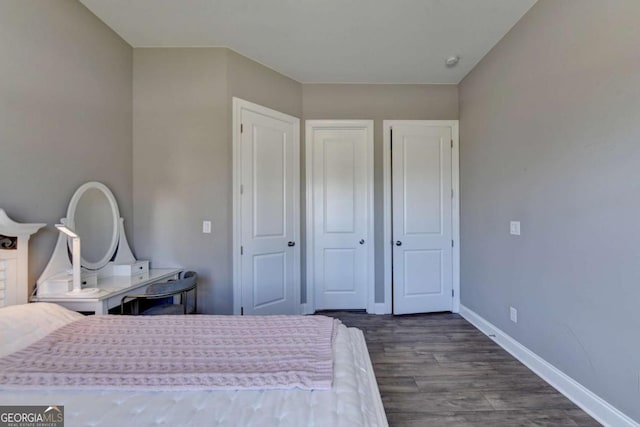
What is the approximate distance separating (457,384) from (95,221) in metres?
3.01

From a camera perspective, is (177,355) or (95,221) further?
(95,221)

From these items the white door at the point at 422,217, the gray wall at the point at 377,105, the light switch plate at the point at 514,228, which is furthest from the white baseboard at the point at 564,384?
the gray wall at the point at 377,105

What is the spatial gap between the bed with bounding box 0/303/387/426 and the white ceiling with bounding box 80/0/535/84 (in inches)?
97.2

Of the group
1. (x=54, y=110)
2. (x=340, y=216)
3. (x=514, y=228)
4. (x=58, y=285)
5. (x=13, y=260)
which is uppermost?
(x=54, y=110)

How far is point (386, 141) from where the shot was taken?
3424 mm

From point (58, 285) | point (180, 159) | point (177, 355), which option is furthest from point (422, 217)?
point (58, 285)

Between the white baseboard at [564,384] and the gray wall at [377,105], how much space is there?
4.21ft

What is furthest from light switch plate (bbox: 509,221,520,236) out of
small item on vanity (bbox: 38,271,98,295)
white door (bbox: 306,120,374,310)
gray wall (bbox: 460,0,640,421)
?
small item on vanity (bbox: 38,271,98,295)

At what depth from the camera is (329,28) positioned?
8.05ft

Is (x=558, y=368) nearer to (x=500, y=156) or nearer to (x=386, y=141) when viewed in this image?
(x=500, y=156)

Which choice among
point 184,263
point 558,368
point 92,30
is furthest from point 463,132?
point 92,30

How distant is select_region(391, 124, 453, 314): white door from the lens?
3.41m

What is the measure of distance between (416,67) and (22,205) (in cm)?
352

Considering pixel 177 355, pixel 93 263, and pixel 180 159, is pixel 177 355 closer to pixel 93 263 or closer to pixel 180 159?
pixel 93 263
